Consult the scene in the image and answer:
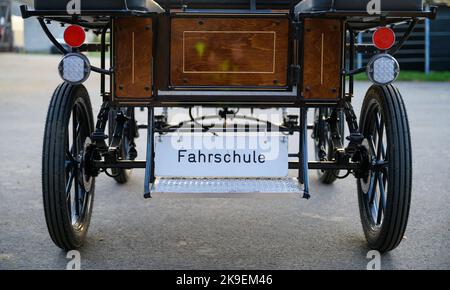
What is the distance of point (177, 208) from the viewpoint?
5.38 meters

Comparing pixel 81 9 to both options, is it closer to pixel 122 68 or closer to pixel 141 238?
pixel 122 68

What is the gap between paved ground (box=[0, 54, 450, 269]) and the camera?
13.3ft

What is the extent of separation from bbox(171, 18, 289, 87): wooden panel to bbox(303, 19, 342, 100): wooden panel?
14 centimetres

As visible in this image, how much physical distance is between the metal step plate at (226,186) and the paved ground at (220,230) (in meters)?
0.22

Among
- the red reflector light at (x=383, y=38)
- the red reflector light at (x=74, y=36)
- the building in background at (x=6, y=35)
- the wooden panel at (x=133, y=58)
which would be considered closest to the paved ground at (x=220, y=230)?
the wooden panel at (x=133, y=58)

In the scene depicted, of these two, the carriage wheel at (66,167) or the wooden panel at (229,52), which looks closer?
the carriage wheel at (66,167)

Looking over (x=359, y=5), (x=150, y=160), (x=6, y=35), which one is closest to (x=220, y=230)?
(x=150, y=160)

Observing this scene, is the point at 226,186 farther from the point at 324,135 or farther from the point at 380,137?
the point at 324,135

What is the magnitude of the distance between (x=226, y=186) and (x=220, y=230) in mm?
767

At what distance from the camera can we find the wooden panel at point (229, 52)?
417 centimetres

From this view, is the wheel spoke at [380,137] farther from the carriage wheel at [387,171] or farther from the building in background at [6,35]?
the building in background at [6,35]

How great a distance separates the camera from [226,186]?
160 inches

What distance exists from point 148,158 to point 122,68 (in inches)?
21.2
